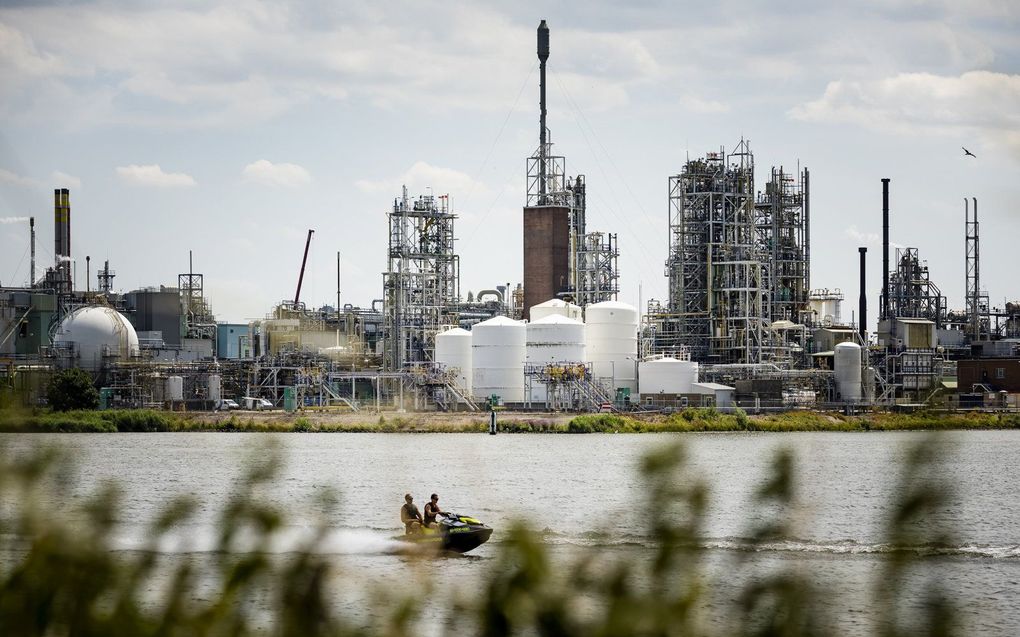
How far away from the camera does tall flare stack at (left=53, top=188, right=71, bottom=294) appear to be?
11644cm

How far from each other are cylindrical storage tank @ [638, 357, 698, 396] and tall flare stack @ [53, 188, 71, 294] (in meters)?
51.4

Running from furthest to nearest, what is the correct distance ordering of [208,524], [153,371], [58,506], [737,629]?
[153,371] < [208,524] < [58,506] < [737,629]

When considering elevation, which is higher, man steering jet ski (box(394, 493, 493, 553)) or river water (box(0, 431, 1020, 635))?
man steering jet ski (box(394, 493, 493, 553))

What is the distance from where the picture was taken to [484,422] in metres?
93.4

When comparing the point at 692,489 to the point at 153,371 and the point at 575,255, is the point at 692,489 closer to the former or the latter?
the point at 153,371

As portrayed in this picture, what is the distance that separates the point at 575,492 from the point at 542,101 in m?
75.6

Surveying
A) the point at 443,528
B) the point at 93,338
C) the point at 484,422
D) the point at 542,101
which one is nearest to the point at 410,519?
the point at 443,528

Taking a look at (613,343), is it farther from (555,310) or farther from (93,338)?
(93,338)

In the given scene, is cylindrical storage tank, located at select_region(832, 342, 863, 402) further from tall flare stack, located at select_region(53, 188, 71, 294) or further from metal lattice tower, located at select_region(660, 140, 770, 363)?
tall flare stack, located at select_region(53, 188, 71, 294)

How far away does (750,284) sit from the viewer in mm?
109625

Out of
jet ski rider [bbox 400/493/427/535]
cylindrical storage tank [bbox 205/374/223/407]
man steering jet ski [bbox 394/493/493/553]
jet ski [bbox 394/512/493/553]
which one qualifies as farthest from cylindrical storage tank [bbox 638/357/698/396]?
jet ski rider [bbox 400/493/427/535]

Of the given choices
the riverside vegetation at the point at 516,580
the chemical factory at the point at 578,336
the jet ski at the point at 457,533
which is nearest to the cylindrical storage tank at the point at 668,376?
the chemical factory at the point at 578,336

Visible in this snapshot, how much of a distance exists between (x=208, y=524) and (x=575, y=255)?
83.7 meters

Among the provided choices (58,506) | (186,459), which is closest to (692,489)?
(58,506)
